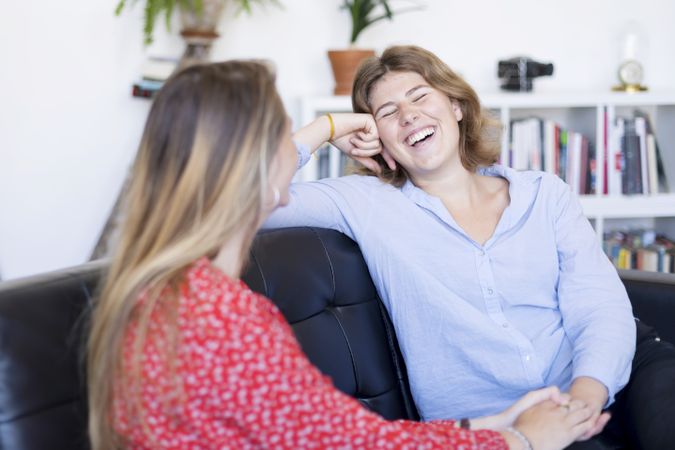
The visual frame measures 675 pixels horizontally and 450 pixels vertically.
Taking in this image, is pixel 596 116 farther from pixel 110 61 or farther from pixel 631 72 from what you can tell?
pixel 110 61

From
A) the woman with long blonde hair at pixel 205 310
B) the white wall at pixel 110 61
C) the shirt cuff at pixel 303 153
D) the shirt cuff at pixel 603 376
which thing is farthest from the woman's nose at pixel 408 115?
the white wall at pixel 110 61

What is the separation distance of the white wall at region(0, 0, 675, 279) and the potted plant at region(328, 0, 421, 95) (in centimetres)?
17

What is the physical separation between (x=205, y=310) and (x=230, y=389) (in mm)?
102

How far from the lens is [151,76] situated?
3404mm

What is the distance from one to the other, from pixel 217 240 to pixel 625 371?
0.99 meters

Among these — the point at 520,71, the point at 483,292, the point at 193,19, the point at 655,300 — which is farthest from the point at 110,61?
the point at 655,300

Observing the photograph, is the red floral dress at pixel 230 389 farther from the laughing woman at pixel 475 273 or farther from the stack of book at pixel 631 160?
the stack of book at pixel 631 160

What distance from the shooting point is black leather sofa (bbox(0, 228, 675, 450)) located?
4.05ft

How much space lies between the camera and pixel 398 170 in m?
2.06

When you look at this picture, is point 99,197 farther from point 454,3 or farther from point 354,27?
point 454,3

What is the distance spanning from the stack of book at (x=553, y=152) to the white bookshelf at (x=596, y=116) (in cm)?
4

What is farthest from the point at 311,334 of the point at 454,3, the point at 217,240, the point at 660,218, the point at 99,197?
the point at 660,218

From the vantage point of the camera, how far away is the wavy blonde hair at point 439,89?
80.6 inches

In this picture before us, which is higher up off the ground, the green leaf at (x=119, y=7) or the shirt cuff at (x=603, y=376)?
the green leaf at (x=119, y=7)
